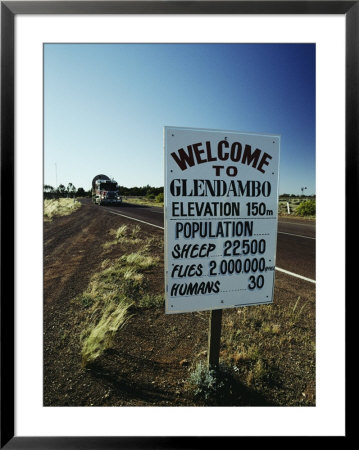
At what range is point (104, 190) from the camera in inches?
913

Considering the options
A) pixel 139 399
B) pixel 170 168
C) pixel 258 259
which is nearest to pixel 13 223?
pixel 170 168

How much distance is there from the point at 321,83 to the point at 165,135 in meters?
1.05

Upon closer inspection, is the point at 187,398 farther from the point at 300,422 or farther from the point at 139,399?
the point at 300,422

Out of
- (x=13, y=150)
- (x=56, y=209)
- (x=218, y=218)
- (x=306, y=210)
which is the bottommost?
(x=218, y=218)

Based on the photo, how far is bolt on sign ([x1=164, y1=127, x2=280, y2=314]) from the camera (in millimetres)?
2203

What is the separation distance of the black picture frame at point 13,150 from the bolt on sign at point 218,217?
23.4 inches

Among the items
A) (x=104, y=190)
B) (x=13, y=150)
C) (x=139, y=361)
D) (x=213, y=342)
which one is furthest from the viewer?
(x=104, y=190)

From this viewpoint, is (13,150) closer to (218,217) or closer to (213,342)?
(218,217)

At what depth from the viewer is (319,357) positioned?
2.06m

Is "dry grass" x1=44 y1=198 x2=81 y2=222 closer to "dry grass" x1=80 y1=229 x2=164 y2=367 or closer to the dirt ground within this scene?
"dry grass" x1=80 y1=229 x2=164 y2=367

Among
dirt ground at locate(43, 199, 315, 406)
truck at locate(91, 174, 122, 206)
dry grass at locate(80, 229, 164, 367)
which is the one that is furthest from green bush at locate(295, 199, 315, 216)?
truck at locate(91, 174, 122, 206)

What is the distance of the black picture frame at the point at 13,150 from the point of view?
1.92 m

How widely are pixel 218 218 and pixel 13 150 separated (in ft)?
4.47

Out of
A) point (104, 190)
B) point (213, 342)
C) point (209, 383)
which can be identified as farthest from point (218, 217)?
point (104, 190)
